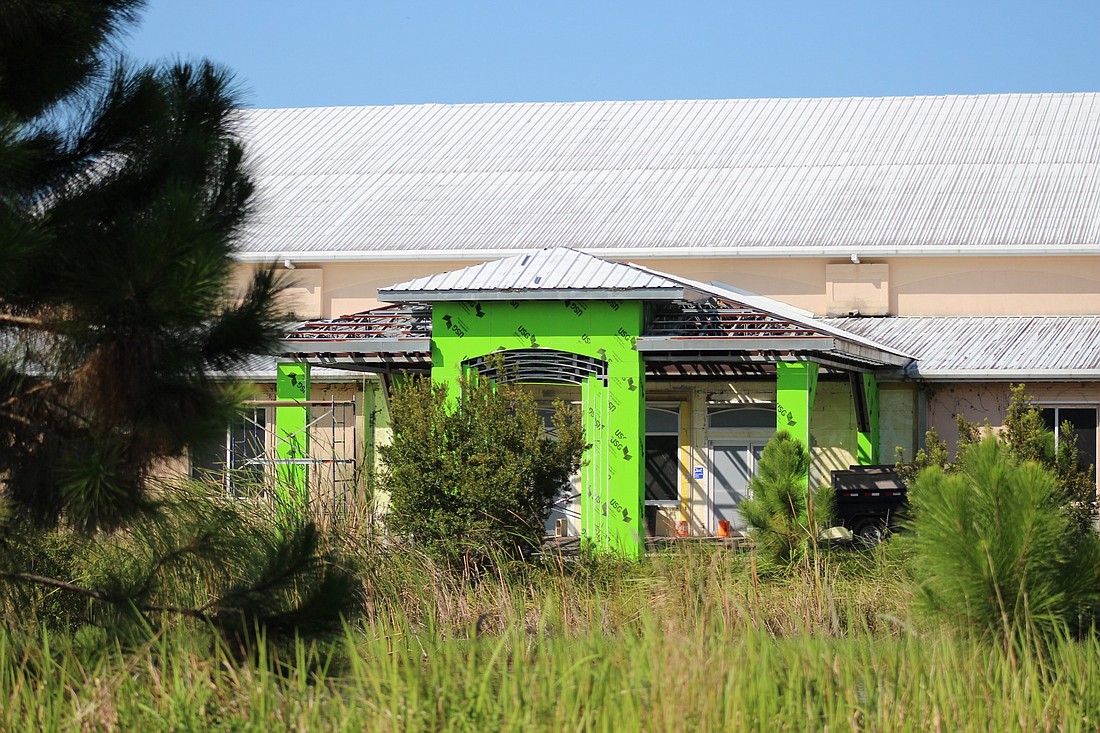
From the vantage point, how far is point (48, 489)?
6.56 m

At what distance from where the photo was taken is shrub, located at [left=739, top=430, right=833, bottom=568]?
1301 centimetres

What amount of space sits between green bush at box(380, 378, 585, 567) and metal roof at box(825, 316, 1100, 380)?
28.8ft

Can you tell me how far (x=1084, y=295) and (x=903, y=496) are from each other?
5.91 meters

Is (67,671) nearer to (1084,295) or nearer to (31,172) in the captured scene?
(31,172)

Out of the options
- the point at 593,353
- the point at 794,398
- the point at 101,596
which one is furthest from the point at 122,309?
the point at 794,398

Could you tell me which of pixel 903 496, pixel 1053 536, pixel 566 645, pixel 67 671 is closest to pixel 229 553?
pixel 67 671

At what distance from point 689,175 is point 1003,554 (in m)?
21.8

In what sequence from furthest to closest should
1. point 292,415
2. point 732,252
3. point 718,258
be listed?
point 718,258, point 732,252, point 292,415

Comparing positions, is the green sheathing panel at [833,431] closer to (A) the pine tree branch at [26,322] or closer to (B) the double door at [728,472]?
(B) the double door at [728,472]

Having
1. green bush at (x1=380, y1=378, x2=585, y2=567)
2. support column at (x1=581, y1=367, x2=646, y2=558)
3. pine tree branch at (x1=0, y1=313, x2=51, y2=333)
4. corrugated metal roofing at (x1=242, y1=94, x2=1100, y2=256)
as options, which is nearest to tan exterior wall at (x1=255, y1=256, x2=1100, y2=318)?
corrugated metal roofing at (x1=242, y1=94, x2=1100, y2=256)

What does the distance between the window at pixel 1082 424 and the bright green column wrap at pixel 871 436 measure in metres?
2.51

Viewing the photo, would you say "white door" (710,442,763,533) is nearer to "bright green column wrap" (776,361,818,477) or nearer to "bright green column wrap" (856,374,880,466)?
"bright green column wrap" (856,374,880,466)

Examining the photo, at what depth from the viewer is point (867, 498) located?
20.7 metres

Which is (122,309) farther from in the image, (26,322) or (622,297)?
(622,297)
